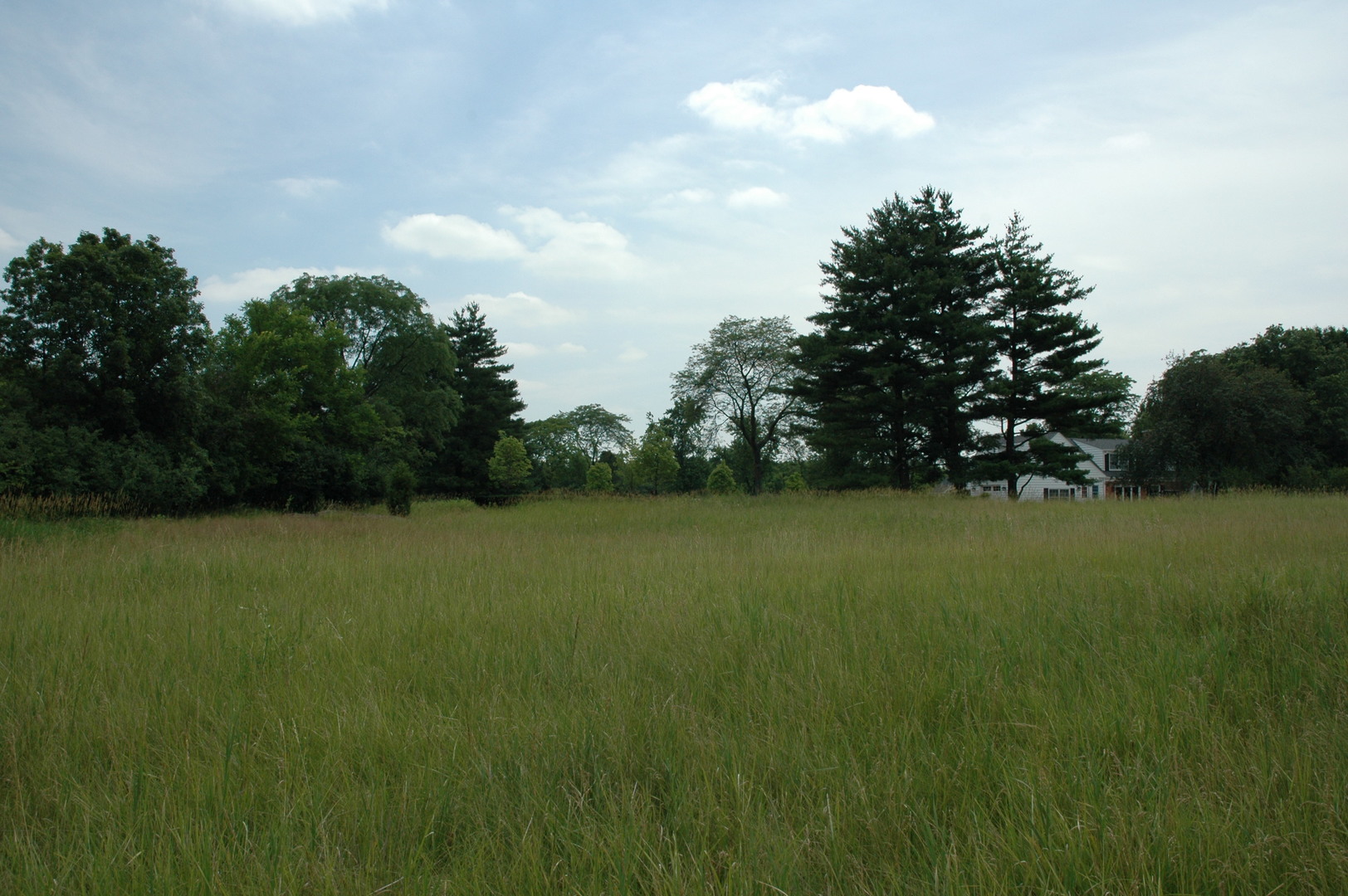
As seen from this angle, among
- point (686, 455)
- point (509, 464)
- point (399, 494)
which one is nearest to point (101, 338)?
point (399, 494)

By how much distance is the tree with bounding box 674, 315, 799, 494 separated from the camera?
40.3 metres

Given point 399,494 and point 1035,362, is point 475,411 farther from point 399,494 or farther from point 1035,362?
point 1035,362

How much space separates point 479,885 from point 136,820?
Result: 47.9 inches

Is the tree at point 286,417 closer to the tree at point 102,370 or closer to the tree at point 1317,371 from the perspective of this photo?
the tree at point 102,370

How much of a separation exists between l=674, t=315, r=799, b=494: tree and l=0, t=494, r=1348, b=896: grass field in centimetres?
3559

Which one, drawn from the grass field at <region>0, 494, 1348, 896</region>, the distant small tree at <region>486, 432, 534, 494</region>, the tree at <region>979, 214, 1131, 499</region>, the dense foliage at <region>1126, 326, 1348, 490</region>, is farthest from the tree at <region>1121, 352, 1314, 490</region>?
the grass field at <region>0, 494, 1348, 896</region>

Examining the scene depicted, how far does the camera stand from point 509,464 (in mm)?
37438

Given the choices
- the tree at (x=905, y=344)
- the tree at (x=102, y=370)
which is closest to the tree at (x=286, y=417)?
the tree at (x=102, y=370)

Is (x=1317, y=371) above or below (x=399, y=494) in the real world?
above

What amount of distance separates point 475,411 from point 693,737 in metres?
46.4

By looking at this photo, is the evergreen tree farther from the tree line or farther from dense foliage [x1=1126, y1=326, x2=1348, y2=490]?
dense foliage [x1=1126, y1=326, x2=1348, y2=490]

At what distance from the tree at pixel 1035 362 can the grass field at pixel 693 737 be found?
25106 millimetres

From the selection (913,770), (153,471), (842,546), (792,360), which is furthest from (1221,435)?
(153,471)

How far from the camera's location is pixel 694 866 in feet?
5.62
